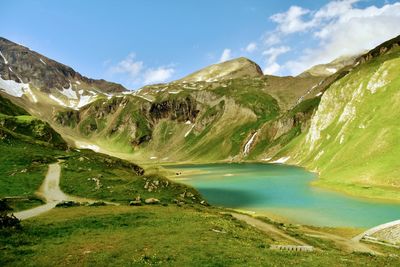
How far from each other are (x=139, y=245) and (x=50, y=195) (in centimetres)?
3969

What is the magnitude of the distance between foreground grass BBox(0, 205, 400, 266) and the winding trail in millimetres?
4106

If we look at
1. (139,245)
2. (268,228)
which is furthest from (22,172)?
(139,245)

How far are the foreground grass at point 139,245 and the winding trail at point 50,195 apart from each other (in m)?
4.11

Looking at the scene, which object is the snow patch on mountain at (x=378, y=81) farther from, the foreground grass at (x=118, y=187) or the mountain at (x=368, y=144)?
the foreground grass at (x=118, y=187)

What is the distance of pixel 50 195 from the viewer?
67.8m

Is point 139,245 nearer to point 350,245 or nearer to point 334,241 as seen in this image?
point 334,241

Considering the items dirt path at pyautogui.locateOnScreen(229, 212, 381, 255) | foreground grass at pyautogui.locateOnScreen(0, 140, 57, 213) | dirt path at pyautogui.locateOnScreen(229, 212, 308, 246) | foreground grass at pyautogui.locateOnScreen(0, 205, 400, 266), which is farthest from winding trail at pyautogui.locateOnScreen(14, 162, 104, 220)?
dirt path at pyautogui.locateOnScreen(229, 212, 381, 255)

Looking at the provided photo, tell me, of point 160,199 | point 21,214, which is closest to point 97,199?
point 160,199

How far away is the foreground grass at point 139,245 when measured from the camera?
29281mm

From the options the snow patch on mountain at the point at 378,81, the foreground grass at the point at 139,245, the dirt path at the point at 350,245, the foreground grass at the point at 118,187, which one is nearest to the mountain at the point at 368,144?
the snow patch on mountain at the point at 378,81

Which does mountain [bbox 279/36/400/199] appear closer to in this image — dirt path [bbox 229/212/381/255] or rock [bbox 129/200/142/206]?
dirt path [bbox 229/212/381/255]

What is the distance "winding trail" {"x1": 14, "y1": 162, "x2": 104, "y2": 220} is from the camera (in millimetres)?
50438

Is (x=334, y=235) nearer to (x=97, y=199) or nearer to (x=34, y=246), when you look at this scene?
(x=97, y=199)

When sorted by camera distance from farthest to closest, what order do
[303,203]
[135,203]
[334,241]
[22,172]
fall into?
[303,203] < [22,172] < [135,203] < [334,241]
